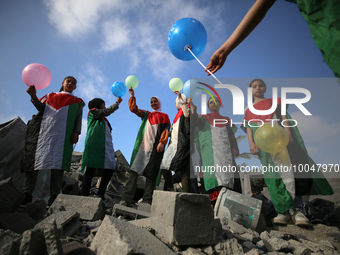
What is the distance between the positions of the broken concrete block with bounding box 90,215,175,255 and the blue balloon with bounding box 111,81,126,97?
3449mm

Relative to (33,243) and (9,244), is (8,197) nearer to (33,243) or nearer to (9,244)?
(9,244)

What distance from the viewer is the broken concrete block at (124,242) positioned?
1.16 metres

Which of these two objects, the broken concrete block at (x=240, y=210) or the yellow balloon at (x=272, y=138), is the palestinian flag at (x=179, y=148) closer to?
the broken concrete block at (x=240, y=210)

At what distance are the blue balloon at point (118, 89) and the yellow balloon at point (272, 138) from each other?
2.98 m

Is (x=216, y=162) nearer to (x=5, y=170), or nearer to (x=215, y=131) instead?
(x=215, y=131)

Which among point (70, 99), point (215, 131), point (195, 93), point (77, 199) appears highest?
point (195, 93)

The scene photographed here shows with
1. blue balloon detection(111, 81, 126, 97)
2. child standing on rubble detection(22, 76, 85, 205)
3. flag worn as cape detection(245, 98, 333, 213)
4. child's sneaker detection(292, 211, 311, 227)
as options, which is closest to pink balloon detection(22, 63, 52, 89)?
child standing on rubble detection(22, 76, 85, 205)

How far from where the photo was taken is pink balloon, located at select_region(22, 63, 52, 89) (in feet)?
11.5

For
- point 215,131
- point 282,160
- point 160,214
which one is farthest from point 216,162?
Answer: point 160,214

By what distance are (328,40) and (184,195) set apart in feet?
4.20

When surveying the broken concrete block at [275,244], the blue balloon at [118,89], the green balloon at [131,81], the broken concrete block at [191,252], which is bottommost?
the broken concrete block at [191,252]

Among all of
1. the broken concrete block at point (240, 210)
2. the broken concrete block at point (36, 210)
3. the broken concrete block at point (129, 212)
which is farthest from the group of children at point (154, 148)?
the broken concrete block at point (129, 212)

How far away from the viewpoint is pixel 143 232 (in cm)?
150

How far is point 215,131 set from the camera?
12.5 ft
